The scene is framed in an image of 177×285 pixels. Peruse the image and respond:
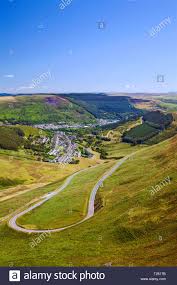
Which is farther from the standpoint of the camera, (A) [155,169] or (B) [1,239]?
(A) [155,169]

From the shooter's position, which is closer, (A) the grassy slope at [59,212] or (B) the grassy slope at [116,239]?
(B) the grassy slope at [116,239]

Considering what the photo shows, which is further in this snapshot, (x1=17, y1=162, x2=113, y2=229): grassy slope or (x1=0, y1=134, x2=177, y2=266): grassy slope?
(x1=17, y1=162, x2=113, y2=229): grassy slope

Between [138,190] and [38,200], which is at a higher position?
[138,190]

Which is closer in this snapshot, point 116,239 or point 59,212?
point 116,239

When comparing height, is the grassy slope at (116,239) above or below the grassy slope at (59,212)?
above

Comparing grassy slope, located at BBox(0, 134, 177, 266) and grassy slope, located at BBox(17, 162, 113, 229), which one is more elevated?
grassy slope, located at BBox(0, 134, 177, 266)

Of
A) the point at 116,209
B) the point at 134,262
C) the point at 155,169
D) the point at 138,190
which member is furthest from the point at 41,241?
the point at 155,169

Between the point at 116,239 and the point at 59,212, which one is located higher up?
the point at 116,239

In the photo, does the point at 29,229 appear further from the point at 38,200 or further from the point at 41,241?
the point at 38,200
